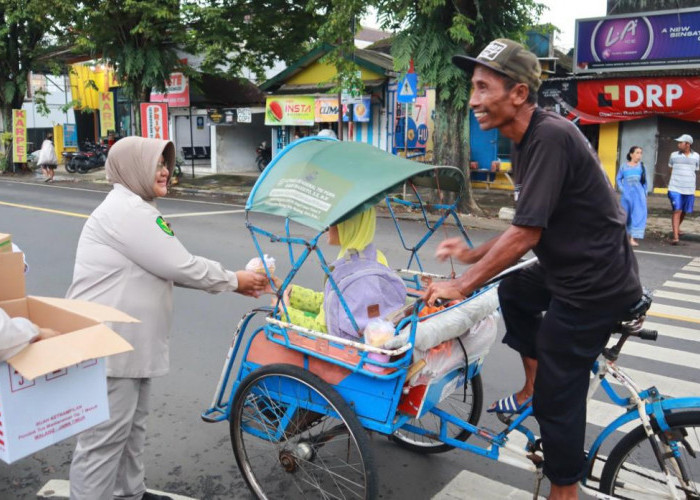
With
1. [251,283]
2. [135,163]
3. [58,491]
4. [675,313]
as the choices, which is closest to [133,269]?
[135,163]

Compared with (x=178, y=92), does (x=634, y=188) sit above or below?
below

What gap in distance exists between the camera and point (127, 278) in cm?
284

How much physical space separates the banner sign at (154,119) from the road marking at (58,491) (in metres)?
17.1

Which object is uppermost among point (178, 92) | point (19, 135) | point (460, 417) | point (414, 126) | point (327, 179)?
point (178, 92)

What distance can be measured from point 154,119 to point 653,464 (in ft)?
62.4

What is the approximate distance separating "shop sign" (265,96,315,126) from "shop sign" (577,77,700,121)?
812cm

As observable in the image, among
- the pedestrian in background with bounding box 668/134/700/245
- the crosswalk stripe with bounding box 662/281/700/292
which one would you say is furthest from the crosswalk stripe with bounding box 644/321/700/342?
the pedestrian in background with bounding box 668/134/700/245

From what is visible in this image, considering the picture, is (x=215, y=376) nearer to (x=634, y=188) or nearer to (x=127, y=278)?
(x=127, y=278)

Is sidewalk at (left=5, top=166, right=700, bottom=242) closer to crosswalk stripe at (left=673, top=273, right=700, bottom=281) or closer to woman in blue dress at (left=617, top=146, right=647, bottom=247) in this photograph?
woman in blue dress at (left=617, top=146, right=647, bottom=247)

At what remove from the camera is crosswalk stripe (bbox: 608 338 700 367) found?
5230mm

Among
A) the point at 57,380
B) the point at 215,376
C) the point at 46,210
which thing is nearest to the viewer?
the point at 57,380

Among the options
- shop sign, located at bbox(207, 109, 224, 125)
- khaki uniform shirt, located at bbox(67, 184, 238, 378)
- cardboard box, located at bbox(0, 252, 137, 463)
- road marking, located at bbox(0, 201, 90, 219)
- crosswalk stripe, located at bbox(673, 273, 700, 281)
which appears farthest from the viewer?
shop sign, located at bbox(207, 109, 224, 125)

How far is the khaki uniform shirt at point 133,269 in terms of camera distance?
9.18 ft

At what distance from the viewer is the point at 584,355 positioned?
2580 mm
